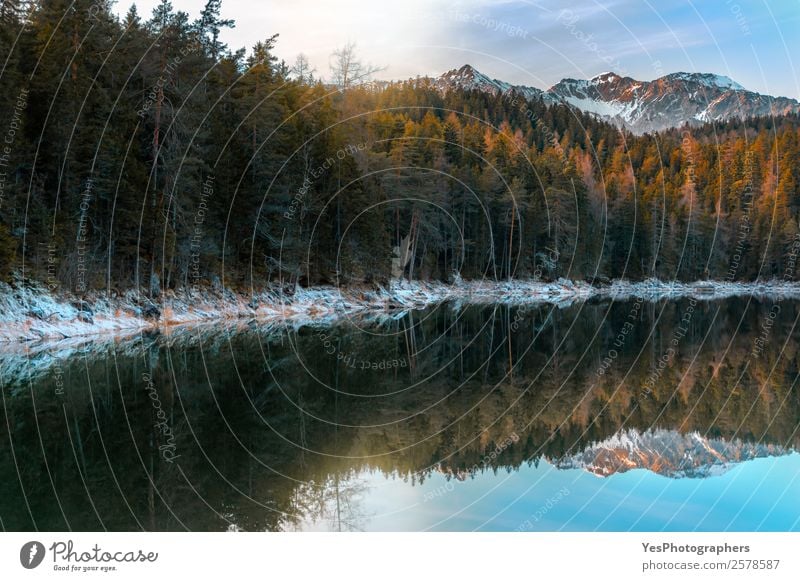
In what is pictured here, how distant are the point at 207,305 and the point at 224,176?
722 cm

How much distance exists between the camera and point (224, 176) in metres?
35.3

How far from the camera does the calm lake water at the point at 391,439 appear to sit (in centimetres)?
854

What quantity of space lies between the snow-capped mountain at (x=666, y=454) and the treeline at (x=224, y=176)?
19224mm

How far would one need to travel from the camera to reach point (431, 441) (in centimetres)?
1208

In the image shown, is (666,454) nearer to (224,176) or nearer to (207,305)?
(207,305)

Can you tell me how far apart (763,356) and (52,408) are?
21.8 m

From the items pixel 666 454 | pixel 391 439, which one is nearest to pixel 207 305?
pixel 391 439

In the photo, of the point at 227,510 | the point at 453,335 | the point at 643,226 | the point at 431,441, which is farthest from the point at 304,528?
the point at 643,226

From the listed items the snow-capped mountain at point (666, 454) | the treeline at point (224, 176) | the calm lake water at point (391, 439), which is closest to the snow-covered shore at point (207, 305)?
the treeline at point (224, 176)
